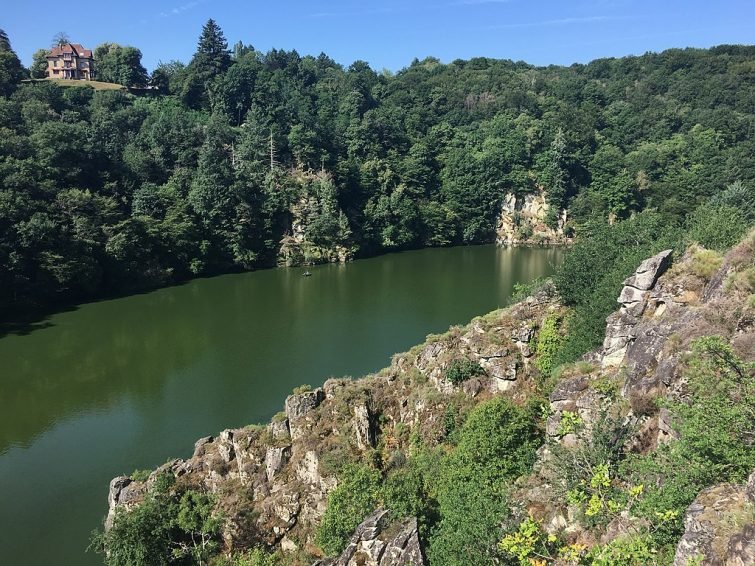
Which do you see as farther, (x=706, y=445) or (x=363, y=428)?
(x=363, y=428)

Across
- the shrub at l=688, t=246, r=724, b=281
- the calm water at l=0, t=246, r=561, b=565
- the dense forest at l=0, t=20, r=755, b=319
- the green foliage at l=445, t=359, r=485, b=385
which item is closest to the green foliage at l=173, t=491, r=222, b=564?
the calm water at l=0, t=246, r=561, b=565

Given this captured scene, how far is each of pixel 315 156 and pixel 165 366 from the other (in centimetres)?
3904

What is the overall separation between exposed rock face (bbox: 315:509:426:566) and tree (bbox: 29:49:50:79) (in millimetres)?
80738

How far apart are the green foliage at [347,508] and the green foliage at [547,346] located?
7.46 m

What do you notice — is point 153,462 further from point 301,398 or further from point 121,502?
point 301,398

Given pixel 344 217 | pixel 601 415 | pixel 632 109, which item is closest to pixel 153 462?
pixel 601 415

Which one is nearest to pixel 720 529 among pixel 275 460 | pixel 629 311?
pixel 629 311

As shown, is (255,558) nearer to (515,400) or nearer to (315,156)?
(515,400)

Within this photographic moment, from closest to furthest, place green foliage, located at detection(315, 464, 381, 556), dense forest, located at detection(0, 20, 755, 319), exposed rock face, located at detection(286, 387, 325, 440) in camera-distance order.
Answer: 1. green foliage, located at detection(315, 464, 381, 556)
2. exposed rock face, located at detection(286, 387, 325, 440)
3. dense forest, located at detection(0, 20, 755, 319)

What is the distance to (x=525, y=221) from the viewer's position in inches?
2815

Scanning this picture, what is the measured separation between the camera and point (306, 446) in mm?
17156

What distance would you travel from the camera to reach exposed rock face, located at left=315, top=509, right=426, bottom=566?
11883 millimetres

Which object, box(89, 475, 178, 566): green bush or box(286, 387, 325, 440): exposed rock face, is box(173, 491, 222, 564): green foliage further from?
box(286, 387, 325, 440): exposed rock face

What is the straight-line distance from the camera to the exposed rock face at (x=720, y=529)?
6949 mm
